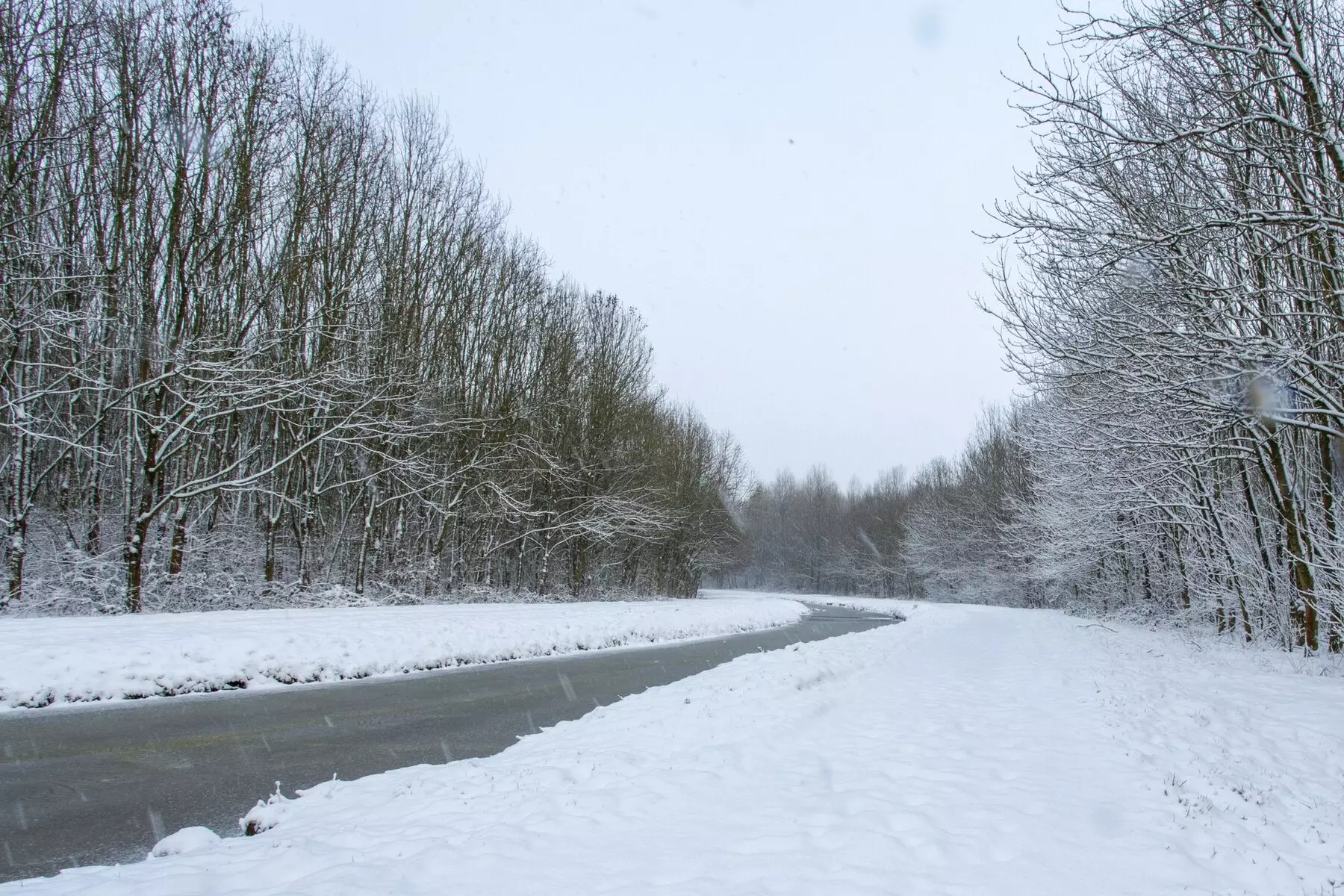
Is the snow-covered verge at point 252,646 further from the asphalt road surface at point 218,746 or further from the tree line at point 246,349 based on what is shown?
the tree line at point 246,349

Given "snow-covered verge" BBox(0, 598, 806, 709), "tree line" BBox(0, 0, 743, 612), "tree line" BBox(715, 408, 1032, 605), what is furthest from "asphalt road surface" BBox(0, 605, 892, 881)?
"tree line" BBox(715, 408, 1032, 605)

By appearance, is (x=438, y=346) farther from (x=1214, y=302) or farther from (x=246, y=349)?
(x=1214, y=302)

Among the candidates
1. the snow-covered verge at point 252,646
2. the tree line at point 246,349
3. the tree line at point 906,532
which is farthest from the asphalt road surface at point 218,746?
the tree line at point 906,532

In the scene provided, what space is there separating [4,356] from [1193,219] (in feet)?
72.3

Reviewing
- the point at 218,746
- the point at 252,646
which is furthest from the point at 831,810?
the point at 252,646

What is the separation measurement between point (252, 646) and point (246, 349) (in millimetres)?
8057

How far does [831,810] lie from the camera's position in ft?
15.5

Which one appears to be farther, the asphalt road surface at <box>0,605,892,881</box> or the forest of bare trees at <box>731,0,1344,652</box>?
the forest of bare trees at <box>731,0,1344,652</box>

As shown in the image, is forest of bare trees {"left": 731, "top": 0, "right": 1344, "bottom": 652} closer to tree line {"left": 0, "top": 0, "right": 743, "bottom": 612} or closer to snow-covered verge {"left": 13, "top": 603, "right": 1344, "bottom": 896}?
snow-covered verge {"left": 13, "top": 603, "right": 1344, "bottom": 896}

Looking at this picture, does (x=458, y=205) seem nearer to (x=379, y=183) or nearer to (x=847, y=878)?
(x=379, y=183)

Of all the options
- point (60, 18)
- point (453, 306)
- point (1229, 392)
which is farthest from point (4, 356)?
point (1229, 392)

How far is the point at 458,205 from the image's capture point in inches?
1001

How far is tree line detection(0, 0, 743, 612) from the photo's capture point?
14.3 meters

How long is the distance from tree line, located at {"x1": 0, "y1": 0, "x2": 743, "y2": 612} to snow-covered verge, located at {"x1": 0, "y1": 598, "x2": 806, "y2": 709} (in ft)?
12.8
